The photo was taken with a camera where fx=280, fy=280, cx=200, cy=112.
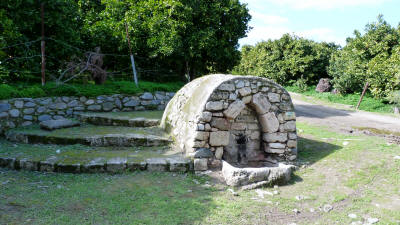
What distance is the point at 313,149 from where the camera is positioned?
6.62 meters

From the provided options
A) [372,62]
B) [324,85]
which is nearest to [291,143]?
[372,62]

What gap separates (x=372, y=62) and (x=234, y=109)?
48.3 ft

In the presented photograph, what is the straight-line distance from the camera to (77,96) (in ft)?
24.7

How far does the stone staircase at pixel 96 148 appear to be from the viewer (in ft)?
15.5

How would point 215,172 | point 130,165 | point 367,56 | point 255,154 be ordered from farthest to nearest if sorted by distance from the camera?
point 367,56 → point 255,154 → point 215,172 → point 130,165

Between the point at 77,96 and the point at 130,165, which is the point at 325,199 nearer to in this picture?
the point at 130,165

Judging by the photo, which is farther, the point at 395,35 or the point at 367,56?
the point at 367,56

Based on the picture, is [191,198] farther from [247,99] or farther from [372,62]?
[372,62]

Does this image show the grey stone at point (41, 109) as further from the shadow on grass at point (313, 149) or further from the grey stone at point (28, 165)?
the shadow on grass at point (313, 149)

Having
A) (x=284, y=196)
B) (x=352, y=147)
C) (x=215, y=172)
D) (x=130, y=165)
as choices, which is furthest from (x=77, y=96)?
(x=352, y=147)

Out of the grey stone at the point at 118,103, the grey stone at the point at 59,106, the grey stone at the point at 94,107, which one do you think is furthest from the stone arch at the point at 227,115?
the grey stone at the point at 59,106

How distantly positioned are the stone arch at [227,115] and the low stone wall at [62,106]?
2.48 meters

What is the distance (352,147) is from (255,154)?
2.31 m

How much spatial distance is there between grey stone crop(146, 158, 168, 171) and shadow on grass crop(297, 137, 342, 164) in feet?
9.93
